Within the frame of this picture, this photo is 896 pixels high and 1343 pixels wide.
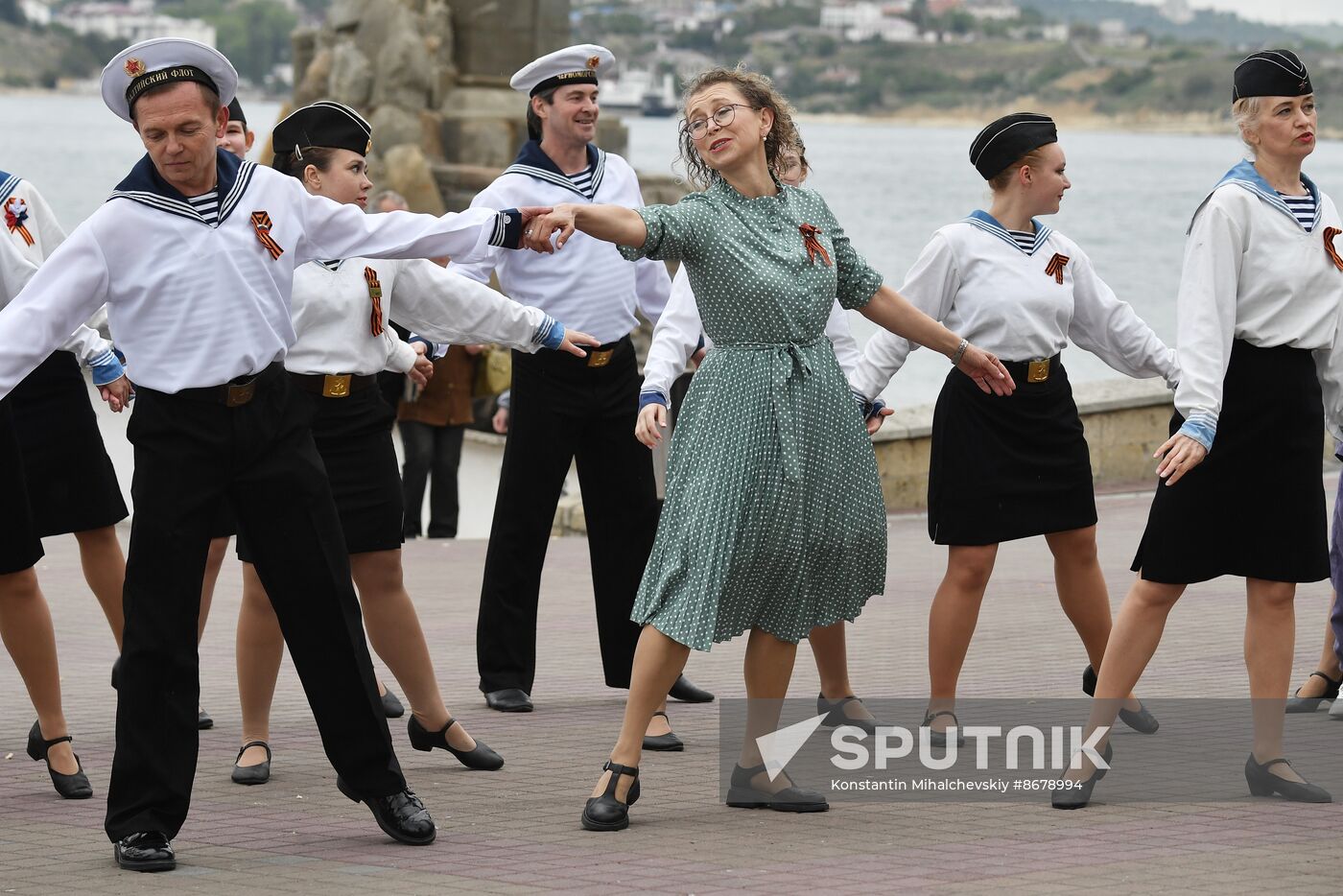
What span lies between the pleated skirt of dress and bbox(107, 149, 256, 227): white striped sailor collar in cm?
124

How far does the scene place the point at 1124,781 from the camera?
5.64 meters

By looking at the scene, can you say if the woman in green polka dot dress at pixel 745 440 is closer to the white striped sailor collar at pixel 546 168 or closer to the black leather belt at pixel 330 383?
the black leather belt at pixel 330 383

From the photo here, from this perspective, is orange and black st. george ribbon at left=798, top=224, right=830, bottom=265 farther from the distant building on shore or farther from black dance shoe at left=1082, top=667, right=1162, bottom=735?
the distant building on shore

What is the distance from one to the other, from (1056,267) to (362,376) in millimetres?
2054

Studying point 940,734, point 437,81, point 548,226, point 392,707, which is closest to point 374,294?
point 548,226

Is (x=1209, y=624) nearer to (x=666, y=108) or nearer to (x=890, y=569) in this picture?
(x=890, y=569)

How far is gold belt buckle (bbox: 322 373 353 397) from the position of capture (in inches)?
226

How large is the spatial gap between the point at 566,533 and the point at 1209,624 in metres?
4.28

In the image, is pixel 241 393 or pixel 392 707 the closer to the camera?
pixel 241 393

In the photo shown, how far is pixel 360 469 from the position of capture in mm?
5809

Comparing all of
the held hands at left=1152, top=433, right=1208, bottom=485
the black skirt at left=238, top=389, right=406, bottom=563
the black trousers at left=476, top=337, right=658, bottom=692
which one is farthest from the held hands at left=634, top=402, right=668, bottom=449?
the held hands at left=1152, top=433, right=1208, bottom=485

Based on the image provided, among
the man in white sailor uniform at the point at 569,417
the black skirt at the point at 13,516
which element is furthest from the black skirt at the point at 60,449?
the man in white sailor uniform at the point at 569,417

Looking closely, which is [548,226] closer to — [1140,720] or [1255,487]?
[1255,487]

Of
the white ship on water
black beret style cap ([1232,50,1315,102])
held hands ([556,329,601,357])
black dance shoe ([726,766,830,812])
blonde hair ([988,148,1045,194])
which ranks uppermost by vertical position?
black beret style cap ([1232,50,1315,102])
